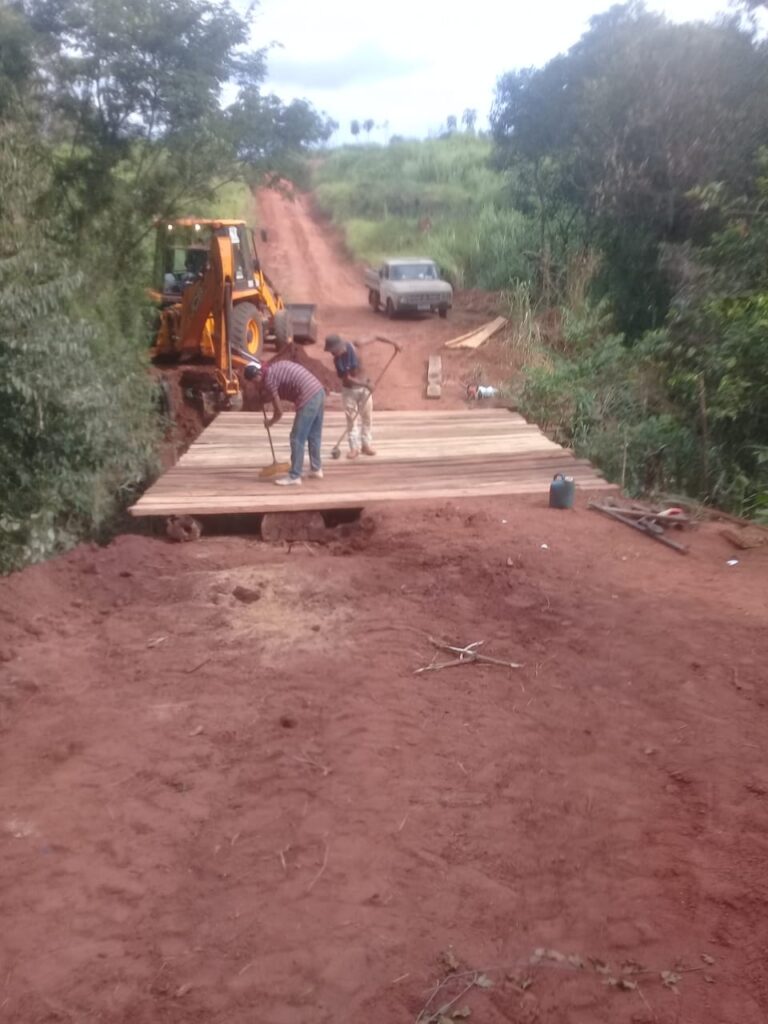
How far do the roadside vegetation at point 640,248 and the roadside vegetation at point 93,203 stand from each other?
5.79m

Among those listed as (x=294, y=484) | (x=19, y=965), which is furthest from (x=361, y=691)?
(x=294, y=484)

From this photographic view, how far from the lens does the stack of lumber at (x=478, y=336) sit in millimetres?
19906

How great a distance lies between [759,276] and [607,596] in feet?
24.2

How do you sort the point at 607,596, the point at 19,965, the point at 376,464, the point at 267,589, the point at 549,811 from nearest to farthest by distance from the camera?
the point at 19,965 < the point at 549,811 < the point at 607,596 < the point at 267,589 < the point at 376,464

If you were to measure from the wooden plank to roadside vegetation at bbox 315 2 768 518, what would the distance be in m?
1.45

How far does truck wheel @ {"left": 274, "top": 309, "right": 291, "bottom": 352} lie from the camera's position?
1673cm

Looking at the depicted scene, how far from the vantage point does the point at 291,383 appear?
364 inches

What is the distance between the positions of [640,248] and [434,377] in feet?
16.3

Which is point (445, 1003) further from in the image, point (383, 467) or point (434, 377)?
point (434, 377)

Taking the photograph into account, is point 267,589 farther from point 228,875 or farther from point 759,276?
point 759,276

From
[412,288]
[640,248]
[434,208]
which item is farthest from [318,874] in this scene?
[434,208]

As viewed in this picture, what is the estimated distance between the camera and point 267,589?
761cm

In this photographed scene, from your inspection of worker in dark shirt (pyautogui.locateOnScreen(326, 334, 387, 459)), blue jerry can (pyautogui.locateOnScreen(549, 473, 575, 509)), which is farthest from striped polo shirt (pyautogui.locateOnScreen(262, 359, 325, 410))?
blue jerry can (pyautogui.locateOnScreen(549, 473, 575, 509))

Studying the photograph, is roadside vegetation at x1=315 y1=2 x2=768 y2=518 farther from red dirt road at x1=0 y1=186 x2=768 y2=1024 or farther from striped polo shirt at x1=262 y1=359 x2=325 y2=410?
striped polo shirt at x1=262 y1=359 x2=325 y2=410
